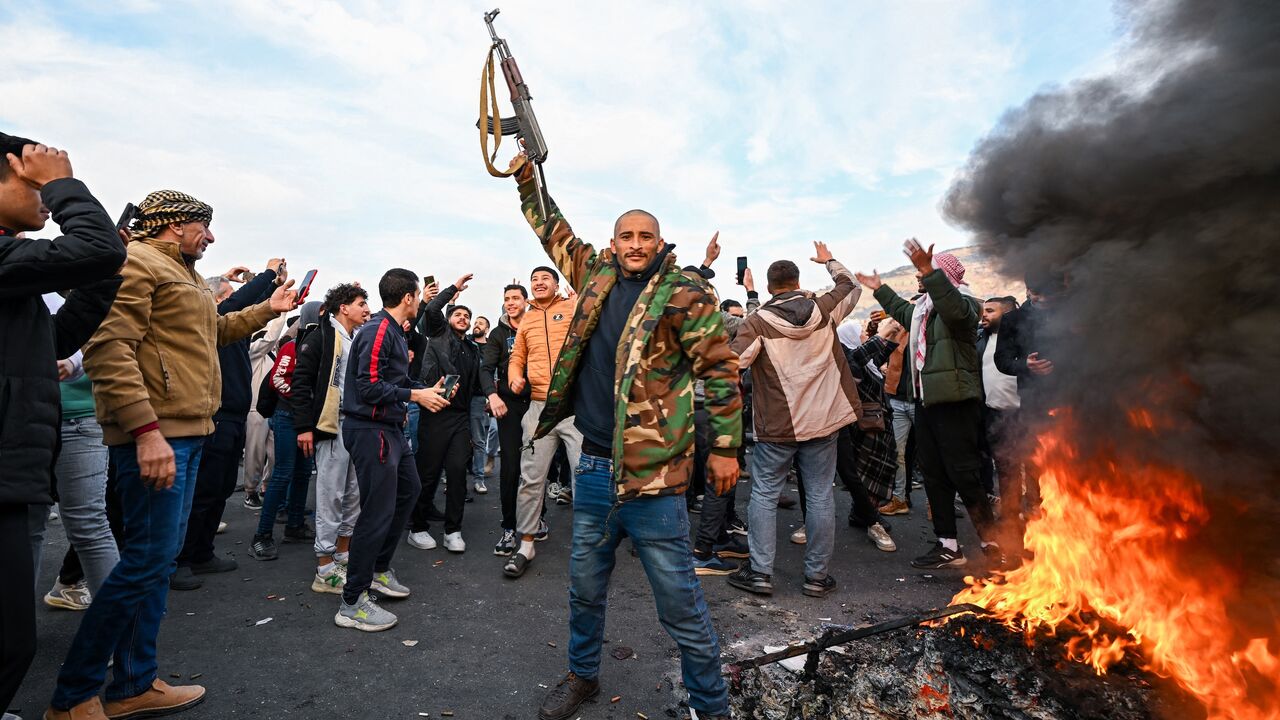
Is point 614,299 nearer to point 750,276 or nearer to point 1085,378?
point 1085,378

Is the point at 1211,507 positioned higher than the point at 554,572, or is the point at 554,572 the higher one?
the point at 1211,507

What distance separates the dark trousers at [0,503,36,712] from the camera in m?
2.07

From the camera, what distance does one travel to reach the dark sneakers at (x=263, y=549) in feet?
18.7

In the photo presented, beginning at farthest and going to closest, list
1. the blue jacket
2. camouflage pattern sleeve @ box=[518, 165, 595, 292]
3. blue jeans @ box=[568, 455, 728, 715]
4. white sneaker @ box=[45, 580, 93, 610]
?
white sneaker @ box=[45, 580, 93, 610] → the blue jacket → camouflage pattern sleeve @ box=[518, 165, 595, 292] → blue jeans @ box=[568, 455, 728, 715]

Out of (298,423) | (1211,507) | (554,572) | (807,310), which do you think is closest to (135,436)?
(298,423)

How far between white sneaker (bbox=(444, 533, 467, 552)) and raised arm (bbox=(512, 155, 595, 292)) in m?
3.38

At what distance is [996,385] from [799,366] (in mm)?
2585

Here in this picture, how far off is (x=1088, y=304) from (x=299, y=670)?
4546 mm

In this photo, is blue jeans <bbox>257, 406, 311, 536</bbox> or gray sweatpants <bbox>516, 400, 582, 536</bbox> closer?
gray sweatpants <bbox>516, 400, 582, 536</bbox>

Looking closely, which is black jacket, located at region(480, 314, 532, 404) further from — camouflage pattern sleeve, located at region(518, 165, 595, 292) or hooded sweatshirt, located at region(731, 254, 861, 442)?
camouflage pattern sleeve, located at region(518, 165, 595, 292)

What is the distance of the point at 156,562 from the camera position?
295 cm

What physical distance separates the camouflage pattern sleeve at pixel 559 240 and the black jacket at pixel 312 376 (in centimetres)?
263

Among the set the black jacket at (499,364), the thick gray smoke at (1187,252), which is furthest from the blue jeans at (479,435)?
the thick gray smoke at (1187,252)

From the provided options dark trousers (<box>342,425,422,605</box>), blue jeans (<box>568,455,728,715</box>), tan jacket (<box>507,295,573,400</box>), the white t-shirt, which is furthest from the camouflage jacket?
the white t-shirt
